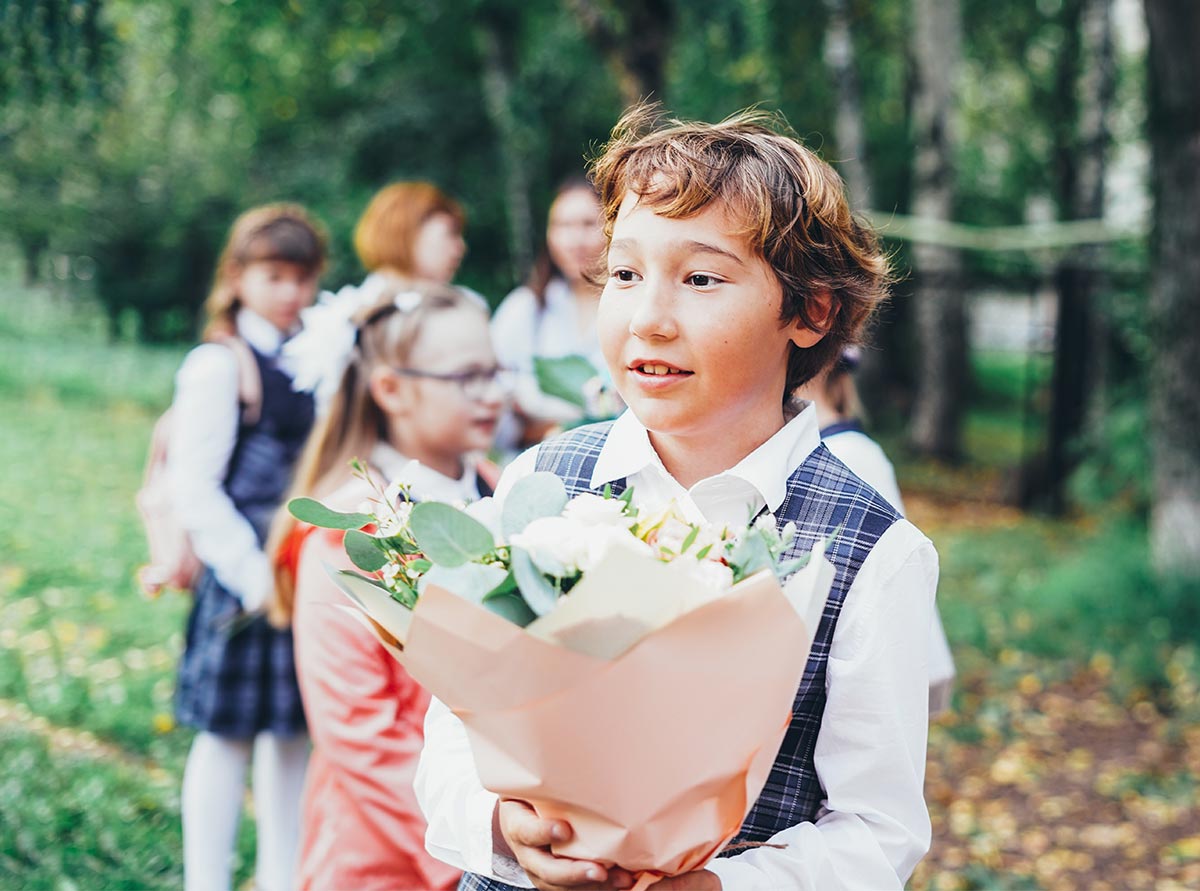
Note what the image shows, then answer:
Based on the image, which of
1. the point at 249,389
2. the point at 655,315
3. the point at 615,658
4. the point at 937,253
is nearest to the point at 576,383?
the point at 249,389

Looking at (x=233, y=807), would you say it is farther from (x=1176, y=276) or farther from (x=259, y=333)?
(x=1176, y=276)

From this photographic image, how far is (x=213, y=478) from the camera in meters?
3.48

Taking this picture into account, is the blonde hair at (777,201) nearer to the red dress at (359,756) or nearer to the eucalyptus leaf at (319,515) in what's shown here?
the eucalyptus leaf at (319,515)

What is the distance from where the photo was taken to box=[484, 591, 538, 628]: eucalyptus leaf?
1255 millimetres

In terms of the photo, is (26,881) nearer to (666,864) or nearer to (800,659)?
(666,864)

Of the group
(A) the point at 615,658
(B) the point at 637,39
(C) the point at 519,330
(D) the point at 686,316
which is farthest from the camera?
(B) the point at 637,39

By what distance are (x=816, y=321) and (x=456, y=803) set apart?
0.84m

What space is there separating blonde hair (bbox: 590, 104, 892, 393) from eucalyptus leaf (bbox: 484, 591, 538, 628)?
1.86 feet

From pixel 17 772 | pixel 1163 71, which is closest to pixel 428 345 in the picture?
pixel 17 772

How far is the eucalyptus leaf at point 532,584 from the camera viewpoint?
1.21m

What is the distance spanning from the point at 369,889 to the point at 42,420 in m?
11.2

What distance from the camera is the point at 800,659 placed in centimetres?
125

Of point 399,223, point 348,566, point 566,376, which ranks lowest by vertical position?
point 348,566

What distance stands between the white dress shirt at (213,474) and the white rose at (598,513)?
2245 millimetres
